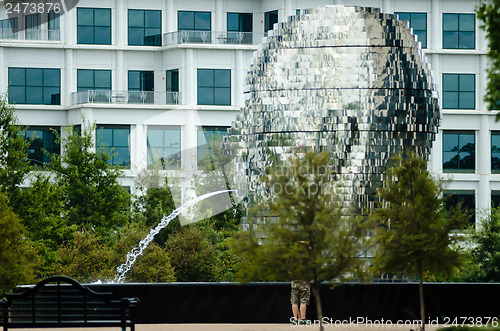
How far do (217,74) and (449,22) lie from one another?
15632 mm

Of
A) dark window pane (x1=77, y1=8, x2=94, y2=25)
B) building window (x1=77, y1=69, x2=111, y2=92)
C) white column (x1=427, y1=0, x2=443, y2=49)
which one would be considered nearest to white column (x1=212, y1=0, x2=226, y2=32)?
building window (x1=77, y1=69, x2=111, y2=92)

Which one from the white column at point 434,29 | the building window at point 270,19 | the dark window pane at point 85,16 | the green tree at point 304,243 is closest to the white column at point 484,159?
the white column at point 434,29

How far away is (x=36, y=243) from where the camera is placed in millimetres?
32688

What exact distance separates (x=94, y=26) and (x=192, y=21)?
20.4 ft

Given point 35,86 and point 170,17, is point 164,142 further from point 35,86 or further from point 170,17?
point 35,86

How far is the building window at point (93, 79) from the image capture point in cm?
6109

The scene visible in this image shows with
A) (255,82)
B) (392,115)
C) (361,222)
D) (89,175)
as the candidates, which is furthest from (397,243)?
(89,175)

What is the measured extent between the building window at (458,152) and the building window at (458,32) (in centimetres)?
583

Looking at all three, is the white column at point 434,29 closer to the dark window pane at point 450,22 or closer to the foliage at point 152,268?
the dark window pane at point 450,22

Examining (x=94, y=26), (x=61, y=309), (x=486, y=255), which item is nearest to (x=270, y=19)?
(x=94, y=26)

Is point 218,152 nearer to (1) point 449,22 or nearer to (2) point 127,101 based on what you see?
(2) point 127,101

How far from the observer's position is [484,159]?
62031 millimetres

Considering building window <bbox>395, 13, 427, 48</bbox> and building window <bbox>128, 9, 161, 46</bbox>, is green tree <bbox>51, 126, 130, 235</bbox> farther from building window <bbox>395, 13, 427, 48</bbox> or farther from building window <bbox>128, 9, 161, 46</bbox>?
building window <bbox>395, 13, 427, 48</bbox>

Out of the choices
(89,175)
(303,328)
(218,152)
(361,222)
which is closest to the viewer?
(361,222)
